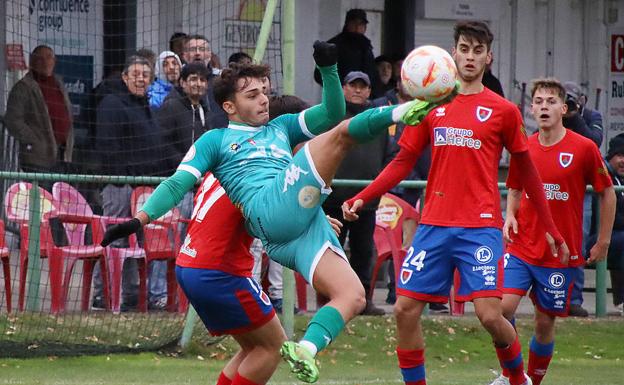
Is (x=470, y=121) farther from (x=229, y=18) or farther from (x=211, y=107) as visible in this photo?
(x=229, y=18)

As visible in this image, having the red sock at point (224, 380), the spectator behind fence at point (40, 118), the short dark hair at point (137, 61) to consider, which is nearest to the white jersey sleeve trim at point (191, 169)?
the red sock at point (224, 380)

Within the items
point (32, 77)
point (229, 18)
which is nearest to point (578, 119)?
point (229, 18)

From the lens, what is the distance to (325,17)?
59.8 ft

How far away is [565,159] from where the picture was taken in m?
9.66

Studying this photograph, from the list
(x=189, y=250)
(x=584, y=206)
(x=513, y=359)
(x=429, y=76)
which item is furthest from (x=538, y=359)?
(x=584, y=206)

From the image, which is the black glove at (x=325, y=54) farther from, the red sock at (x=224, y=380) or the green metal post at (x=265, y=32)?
the green metal post at (x=265, y=32)

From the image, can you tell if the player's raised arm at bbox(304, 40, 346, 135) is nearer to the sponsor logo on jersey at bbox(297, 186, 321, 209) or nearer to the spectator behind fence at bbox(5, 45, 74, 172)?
the sponsor logo on jersey at bbox(297, 186, 321, 209)

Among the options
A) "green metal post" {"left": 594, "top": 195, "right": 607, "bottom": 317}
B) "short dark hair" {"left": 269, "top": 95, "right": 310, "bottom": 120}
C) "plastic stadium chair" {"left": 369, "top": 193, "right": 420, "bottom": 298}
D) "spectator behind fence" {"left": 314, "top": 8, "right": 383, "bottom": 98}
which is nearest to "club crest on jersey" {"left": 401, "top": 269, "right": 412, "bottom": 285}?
"short dark hair" {"left": 269, "top": 95, "right": 310, "bottom": 120}

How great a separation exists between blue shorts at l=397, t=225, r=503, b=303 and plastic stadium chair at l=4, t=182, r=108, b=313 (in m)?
4.10

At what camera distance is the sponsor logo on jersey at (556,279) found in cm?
962

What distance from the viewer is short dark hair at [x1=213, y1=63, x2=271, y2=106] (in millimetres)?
8164

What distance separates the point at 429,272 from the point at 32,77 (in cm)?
589

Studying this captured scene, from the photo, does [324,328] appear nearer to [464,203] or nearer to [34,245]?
[464,203]

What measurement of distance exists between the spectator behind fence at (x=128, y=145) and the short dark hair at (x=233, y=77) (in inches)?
163
